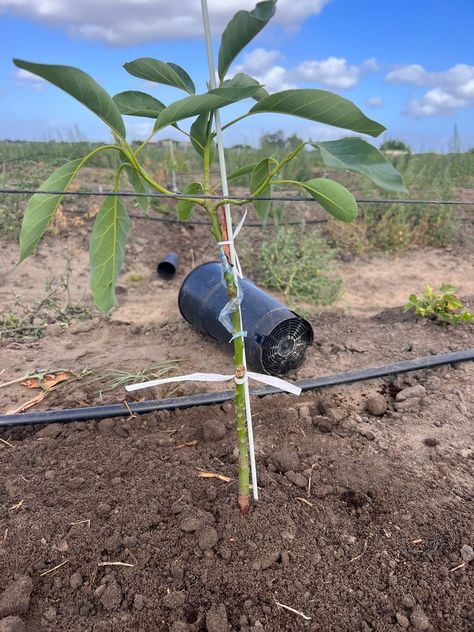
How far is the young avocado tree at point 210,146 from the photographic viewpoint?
0.97m

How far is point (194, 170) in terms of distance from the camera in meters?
8.94

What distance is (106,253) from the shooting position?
A: 1285 millimetres

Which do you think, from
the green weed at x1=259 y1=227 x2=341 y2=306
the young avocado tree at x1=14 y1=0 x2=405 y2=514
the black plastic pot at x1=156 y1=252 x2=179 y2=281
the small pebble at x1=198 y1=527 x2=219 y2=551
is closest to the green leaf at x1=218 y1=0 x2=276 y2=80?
the young avocado tree at x1=14 y1=0 x2=405 y2=514

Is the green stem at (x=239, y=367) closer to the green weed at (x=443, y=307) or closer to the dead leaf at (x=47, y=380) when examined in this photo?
the dead leaf at (x=47, y=380)

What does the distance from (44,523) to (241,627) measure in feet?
2.29

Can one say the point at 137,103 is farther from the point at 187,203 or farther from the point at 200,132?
the point at 187,203

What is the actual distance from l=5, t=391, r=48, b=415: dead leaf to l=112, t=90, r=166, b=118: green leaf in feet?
5.40

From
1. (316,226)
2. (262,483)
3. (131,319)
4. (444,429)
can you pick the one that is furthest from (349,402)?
(316,226)

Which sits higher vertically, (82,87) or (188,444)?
(82,87)

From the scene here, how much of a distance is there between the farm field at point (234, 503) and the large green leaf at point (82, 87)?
1135 millimetres

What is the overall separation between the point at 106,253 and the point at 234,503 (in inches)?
34.9

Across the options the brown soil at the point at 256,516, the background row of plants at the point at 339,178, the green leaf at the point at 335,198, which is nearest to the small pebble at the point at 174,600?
the brown soil at the point at 256,516

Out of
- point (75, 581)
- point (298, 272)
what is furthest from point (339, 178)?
point (75, 581)

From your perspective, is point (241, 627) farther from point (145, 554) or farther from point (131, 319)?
point (131, 319)
